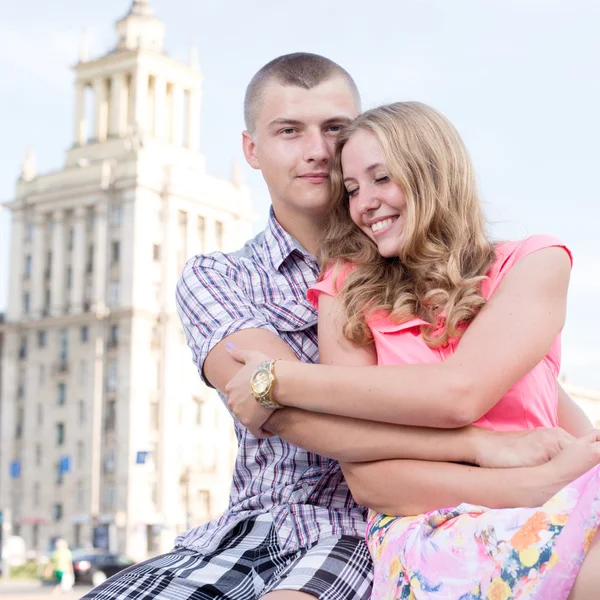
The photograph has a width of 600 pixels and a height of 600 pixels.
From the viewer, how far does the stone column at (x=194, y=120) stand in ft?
194

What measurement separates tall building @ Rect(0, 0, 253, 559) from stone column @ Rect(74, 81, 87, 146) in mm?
108

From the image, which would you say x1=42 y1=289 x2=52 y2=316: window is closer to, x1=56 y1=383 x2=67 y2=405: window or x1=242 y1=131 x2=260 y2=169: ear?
x1=56 y1=383 x2=67 y2=405: window

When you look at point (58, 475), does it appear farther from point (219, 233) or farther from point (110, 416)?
point (219, 233)

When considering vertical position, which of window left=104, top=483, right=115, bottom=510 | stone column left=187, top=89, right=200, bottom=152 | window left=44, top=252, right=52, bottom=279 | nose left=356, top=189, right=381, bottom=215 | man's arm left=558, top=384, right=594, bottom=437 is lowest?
window left=104, top=483, right=115, bottom=510

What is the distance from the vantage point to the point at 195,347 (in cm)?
309

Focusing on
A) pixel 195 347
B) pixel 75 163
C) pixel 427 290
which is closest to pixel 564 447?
pixel 427 290

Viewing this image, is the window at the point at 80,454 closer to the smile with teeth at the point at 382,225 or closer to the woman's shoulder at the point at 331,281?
the woman's shoulder at the point at 331,281

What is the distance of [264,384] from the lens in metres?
2.64

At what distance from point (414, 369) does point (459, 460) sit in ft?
0.77

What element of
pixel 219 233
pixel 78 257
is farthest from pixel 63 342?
pixel 219 233

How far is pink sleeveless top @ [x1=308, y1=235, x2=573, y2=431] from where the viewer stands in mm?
2598

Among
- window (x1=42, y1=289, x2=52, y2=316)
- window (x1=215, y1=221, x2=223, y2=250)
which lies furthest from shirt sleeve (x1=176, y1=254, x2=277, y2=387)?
window (x1=215, y1=221, x2=223, y2=250)

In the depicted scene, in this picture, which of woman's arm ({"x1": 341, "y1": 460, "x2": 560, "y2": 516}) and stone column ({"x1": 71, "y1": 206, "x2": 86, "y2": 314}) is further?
stone column ({"x1": 71, "y1": 206, "x2": 86, "y2": 314})

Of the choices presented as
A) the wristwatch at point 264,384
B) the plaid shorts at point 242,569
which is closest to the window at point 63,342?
the plaid shorts at point 242,569
